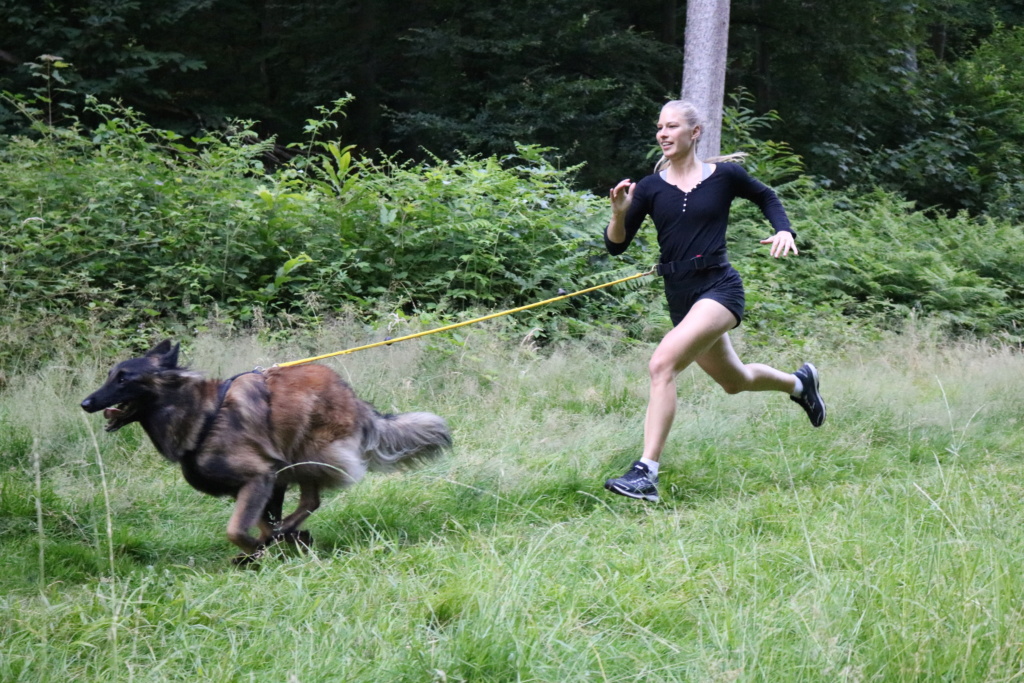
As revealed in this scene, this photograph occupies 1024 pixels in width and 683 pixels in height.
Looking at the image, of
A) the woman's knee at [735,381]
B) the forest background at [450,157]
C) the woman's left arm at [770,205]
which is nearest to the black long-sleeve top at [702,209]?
the woman's left arm at [770,205]

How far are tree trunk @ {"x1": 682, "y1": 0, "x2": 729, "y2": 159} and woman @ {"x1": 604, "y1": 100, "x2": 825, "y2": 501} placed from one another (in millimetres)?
7067

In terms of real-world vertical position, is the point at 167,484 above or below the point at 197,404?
below

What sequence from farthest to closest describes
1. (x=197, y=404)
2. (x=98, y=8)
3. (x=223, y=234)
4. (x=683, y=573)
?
1. (x=98, y=8)
2. (x=223, y=234)
3. (x=197, y=404)
4. (x=683, y=573)

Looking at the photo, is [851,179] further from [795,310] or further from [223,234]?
[223,234]

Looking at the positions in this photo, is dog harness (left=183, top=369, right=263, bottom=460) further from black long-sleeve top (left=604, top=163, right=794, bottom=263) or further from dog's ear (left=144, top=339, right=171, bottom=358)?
black long-sleeve top (left=604, top=163, right=794, bottom=263)

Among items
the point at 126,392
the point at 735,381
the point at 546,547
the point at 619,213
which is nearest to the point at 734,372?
the point at 735,381

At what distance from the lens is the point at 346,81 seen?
712 inches

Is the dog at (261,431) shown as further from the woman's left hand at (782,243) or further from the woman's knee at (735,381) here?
the woman's left hand at (782,243)

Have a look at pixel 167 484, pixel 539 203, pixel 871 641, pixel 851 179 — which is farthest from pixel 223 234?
pixel 851 179

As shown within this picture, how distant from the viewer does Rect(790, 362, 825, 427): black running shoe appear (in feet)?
21.5

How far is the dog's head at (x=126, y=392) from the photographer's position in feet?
14.8

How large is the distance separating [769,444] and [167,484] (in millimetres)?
4074

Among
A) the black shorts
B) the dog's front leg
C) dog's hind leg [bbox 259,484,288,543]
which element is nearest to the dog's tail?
dog's hind leg [bbox 259,484,288,543]

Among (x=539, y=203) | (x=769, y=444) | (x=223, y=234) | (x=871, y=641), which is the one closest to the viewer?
(x=871, y=641)
